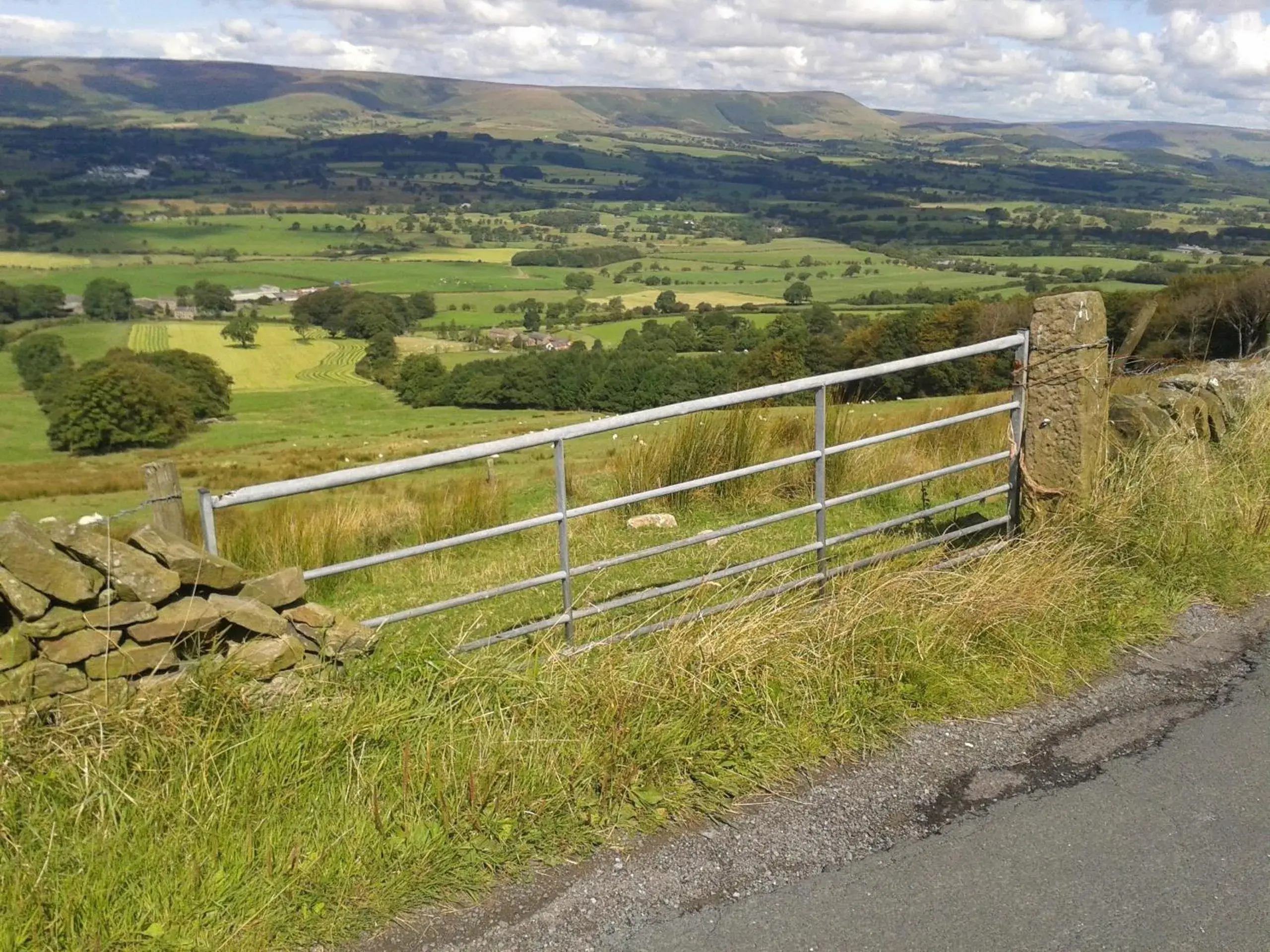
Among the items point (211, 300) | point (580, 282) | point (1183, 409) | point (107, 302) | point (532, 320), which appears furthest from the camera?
point (580, 282)

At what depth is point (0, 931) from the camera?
9.18ft

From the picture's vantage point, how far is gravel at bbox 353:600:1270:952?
122 inches

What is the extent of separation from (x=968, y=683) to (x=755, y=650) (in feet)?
3.04

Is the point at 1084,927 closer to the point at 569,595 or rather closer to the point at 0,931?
the point at 569,595

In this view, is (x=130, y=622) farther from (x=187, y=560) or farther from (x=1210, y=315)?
(x=1210, y=315)

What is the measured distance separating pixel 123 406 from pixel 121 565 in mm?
49533

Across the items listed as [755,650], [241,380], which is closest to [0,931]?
[755,650]

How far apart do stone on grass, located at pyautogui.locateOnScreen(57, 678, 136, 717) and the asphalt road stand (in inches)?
73.3

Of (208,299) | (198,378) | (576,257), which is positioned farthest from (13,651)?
(576,257)

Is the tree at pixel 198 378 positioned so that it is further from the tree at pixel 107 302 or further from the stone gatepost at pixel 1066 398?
the stone gatepost at pixel 1066 398

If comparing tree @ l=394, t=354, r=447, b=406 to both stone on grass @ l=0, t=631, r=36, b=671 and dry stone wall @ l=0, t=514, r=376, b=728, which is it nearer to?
dry stone wall @ l=0, t=514, r=376, b=728

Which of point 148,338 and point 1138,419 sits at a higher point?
point 1138,419

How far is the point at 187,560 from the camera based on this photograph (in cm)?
378

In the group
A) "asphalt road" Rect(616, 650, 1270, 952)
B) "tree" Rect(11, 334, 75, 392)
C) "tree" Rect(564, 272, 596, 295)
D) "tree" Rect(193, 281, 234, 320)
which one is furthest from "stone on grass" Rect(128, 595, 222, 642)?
"tree" Rect(564, 272, 596, 295)
